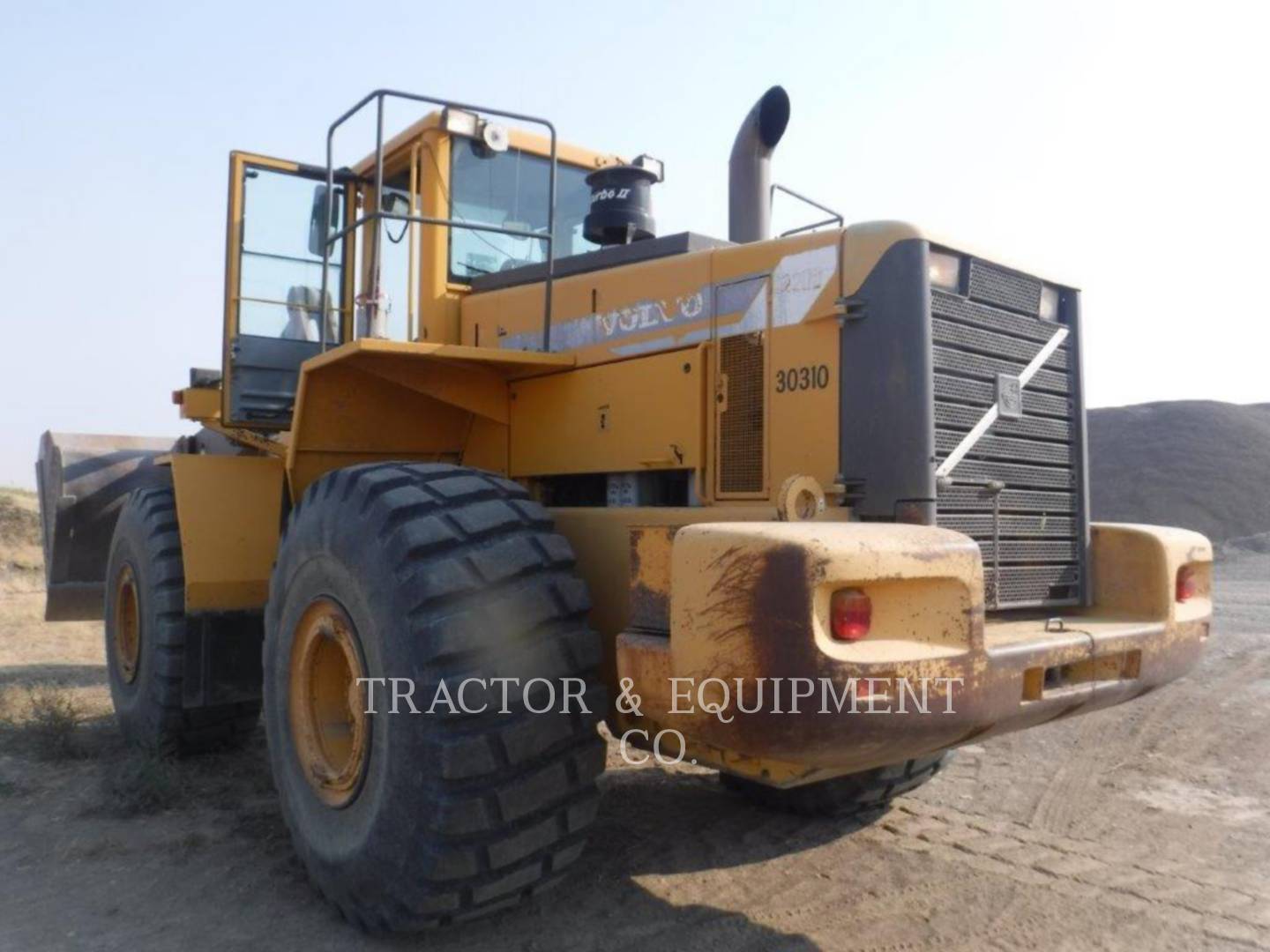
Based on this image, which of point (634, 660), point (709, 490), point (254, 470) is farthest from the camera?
point (254, 470)

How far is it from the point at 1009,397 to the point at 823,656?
1.75m

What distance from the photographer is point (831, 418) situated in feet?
12.3

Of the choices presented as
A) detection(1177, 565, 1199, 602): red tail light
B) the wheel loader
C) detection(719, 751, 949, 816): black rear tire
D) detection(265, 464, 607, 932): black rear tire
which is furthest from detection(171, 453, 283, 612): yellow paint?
detection(1177, 565, 1199, 602): red tail light

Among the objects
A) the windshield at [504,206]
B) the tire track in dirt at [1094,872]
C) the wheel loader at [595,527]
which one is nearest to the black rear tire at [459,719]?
the wheel loader at [595,527]

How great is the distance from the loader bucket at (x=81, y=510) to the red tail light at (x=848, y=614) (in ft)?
20.5

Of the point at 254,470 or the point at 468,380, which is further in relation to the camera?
the point at 254,470

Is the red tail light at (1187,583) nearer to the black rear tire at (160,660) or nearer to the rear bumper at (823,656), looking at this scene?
the rear bumper at (823,656)

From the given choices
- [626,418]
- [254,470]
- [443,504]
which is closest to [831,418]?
[626,418]

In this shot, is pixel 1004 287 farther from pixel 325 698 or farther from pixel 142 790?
pixel 142 790

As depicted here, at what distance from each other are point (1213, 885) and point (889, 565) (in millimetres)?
2399

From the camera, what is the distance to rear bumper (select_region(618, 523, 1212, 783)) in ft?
9.00

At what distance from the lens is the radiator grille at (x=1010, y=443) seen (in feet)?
12.4

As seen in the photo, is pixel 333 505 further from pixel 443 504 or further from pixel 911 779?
pixel 911 779

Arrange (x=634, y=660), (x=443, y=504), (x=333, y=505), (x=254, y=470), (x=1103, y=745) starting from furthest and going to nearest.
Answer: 1. (x=1103, y=745)
2. (x=254, y=470)
3. (x=333, y=505)
4. (x=443, y=504)
5. (x=634, y=660)
